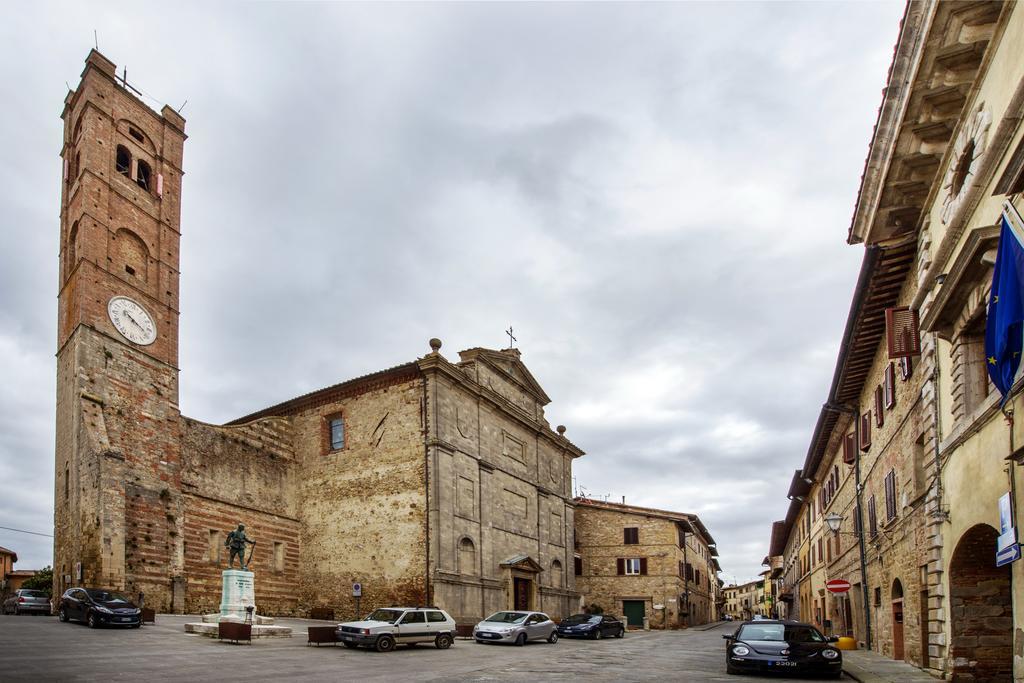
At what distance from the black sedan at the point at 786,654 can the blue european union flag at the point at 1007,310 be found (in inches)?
330

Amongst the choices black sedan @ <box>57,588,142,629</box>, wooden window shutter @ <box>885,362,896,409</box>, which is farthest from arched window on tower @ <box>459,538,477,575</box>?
wooden window shutter @ <box>885,362,896,409</box>

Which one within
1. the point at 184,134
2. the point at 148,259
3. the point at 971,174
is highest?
the point at 184,134

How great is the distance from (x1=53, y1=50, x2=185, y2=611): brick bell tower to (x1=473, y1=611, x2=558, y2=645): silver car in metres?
11.8

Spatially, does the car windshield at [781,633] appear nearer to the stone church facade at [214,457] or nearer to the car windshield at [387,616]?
the car windshield at [387,616]

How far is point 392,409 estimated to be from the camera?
35.2 m

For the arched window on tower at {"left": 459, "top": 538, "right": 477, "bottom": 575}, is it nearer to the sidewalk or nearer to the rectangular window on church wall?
the rectangular window on church wall

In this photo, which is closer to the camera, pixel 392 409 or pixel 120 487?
pixel 120 487

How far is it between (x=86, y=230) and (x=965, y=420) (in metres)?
30.5

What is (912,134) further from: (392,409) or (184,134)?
(184,134)

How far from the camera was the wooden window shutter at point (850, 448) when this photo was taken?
2387 centimetres

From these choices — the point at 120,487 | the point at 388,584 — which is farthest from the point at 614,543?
the point at 120,487

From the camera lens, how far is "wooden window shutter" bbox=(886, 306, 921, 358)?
14.4m

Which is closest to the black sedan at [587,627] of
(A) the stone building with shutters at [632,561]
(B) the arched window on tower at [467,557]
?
(B) the arched window on tower at [467,557]

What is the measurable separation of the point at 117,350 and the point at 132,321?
1.71 metres
